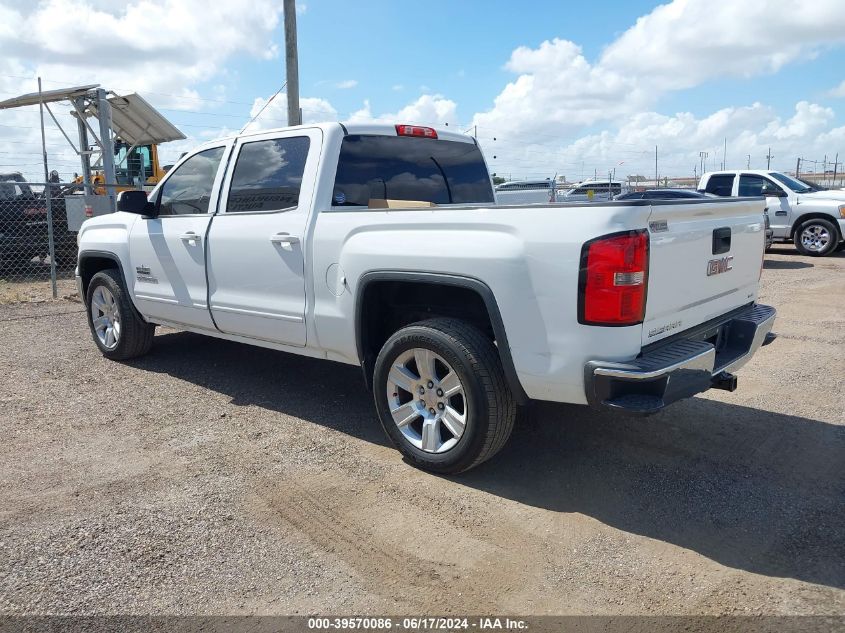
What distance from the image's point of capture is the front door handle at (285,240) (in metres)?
4.54

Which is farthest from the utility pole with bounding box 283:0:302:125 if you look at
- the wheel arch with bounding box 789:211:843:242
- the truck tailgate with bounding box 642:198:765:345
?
the wheel arch with bounding box 789:211:843:242

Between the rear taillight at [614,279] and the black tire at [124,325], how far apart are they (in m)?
4.55

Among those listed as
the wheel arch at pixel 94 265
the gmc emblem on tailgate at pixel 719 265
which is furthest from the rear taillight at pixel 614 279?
the wheel arch at pixel 94 265

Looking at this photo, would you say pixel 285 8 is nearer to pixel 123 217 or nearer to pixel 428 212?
pixel 123 217

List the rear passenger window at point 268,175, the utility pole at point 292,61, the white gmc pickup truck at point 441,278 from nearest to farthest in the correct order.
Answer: the white gmc pickup truck at point 441,278 → the rear passenger window at point 268,175 → the utility pole at point 292,61

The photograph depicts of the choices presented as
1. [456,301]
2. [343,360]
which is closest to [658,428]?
[456,301]

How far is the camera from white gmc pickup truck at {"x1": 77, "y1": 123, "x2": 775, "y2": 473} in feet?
10.7

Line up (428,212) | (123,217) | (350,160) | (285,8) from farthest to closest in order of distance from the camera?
(285,8) → (123,217) → (350,160) → (428,212)

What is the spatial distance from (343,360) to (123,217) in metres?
2.94

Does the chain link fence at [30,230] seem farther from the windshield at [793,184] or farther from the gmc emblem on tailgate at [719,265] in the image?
the windshield at [793,184]

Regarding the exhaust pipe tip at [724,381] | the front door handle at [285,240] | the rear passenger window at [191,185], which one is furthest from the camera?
the rear passenger window at [191,185]

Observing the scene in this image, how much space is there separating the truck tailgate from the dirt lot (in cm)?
94

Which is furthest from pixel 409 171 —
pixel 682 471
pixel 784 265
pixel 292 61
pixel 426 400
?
pixel 784 265

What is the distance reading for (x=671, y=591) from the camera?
2.89 m
